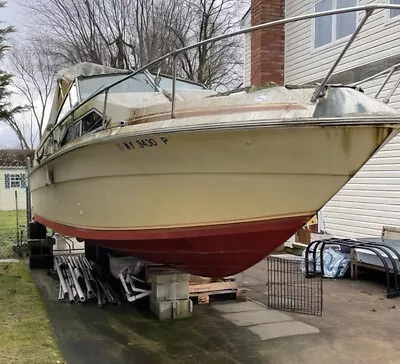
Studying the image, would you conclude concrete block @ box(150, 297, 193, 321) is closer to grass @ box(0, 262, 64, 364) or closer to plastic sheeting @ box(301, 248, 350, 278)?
grass @ box(0, 262, 64, 364)

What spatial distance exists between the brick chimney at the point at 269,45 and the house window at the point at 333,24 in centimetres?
117

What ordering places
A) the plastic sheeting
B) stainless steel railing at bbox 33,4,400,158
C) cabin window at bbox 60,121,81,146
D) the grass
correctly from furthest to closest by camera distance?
the plastic sheeting < cabin window at bbox 60,121,81,146 < the grass < stainless steel railing at bbox 33,4,400,158

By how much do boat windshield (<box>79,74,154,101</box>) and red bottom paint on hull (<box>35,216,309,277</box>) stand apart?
1503 millimetres

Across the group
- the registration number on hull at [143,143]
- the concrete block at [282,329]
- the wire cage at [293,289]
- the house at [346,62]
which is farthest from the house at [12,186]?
the registration number on hull at [143,143]

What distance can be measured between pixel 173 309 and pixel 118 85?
253 cm

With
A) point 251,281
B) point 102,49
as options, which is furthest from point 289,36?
point 102,49

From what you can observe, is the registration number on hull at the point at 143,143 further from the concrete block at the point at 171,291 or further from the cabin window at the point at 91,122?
the concrete block at the point at 171,291

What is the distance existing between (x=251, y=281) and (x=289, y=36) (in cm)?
595

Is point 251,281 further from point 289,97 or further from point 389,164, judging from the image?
point 289,97

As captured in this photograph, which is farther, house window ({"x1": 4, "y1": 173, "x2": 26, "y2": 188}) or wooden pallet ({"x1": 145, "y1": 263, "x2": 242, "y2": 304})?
house window ({"x1": 4, "y1": 173, "x2": 26, "y2": 188})

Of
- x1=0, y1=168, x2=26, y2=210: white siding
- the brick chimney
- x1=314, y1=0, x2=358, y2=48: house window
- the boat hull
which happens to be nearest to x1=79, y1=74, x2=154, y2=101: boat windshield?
the boat hull

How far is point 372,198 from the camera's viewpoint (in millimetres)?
8891

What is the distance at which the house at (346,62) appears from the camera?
331 inches

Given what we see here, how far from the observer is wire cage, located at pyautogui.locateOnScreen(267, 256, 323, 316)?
20.4 ft
